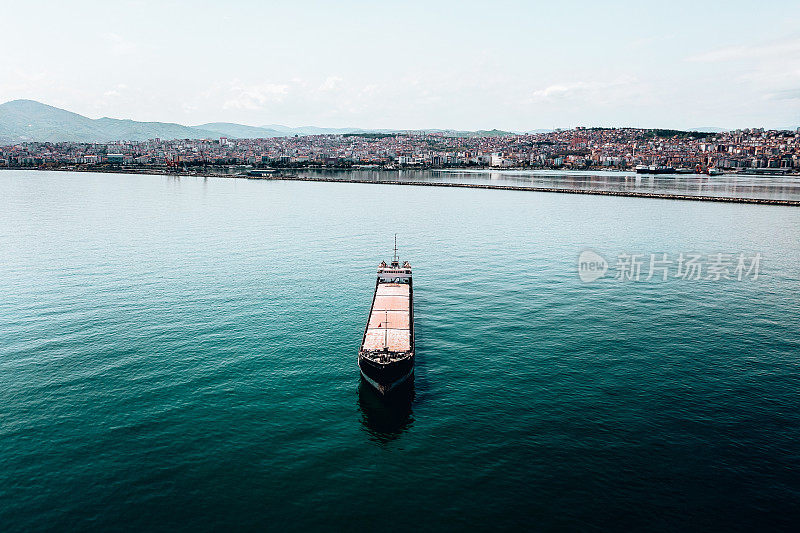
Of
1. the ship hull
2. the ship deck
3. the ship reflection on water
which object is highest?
the ship deck

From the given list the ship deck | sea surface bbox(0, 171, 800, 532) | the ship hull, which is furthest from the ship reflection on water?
the ship deck

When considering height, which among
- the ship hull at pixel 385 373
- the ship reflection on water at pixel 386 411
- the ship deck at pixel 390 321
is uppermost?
the ship deck at pixel 390 321

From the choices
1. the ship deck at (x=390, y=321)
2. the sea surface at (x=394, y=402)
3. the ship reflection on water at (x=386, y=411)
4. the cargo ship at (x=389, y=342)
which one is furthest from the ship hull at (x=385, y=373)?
the ship deck at (x=390, y=321)

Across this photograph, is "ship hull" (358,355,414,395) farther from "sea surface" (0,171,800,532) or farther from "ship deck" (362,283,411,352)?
"ship deck" (362,283,411,352)

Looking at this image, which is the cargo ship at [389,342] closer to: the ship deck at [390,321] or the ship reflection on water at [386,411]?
the ship deck at [390,321]

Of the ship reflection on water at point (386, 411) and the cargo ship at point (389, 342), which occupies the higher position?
the cargo ship at point (389, 342)

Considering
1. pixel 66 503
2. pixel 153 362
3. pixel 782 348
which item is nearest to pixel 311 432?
pixel 66 503

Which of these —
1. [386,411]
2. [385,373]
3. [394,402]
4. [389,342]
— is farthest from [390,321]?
[386,411]
